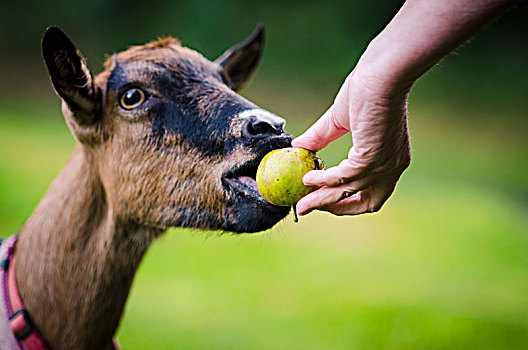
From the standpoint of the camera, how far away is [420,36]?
156 centimetres

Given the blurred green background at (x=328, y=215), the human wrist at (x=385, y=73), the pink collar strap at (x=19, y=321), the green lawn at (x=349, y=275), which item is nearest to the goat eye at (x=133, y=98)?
the blurred green background at (x=328, y=215)

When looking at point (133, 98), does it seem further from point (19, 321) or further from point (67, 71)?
point (19, 321)

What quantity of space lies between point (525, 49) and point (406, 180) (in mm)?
5901

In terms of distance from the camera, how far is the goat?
8.26 ft

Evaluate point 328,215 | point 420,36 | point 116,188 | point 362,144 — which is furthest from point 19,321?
point 328,215

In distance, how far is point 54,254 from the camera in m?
2.65

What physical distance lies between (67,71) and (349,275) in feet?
17.6

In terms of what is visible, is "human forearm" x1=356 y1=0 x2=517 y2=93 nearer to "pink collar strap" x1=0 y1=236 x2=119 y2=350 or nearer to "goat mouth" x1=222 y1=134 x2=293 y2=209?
"goat mouth" x1=222 y1=134 x2=293 y2=209

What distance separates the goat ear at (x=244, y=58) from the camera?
11.3 ft

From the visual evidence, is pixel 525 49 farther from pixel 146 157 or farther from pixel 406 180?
pixel 146 157

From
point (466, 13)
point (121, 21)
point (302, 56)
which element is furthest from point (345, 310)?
point (121, 21)

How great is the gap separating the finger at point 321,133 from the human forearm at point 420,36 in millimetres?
344

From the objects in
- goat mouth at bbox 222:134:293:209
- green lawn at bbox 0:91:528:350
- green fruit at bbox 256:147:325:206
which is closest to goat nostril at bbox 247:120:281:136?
goat mouth at bbox 222:134:293:209

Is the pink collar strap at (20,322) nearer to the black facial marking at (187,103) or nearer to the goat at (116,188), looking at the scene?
the goat at (116,188)
